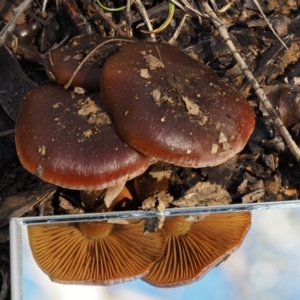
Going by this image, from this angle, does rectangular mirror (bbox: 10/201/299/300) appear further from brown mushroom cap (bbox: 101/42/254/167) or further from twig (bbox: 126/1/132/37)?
twig (bbox: 126/1/132/37)

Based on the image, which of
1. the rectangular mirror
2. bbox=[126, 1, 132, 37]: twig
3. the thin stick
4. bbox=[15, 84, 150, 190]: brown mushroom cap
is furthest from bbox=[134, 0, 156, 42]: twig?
the rectangular mirror

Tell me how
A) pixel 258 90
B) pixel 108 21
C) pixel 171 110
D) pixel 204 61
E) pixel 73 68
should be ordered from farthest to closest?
pixel 204 61 → pixel 108 21 → pixel 258 90 → pixel 73 68 → pixel 171 110

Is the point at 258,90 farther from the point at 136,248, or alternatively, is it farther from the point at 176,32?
the point at 136,248

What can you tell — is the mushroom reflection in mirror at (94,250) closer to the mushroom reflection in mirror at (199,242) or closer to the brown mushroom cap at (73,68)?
the mushroom reflection in mirror at (199,242)

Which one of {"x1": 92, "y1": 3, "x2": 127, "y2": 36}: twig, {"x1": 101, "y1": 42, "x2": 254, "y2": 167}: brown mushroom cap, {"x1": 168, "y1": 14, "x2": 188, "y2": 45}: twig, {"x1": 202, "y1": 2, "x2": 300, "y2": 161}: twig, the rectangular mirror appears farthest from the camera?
{"x1": 168, "y1": 14, "x2": 188, "y2": 45}: twig

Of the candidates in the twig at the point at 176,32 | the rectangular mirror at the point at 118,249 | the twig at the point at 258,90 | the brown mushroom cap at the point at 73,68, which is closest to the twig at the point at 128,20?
the twig at the point at 176,32

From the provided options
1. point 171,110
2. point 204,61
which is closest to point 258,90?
point 204,61
